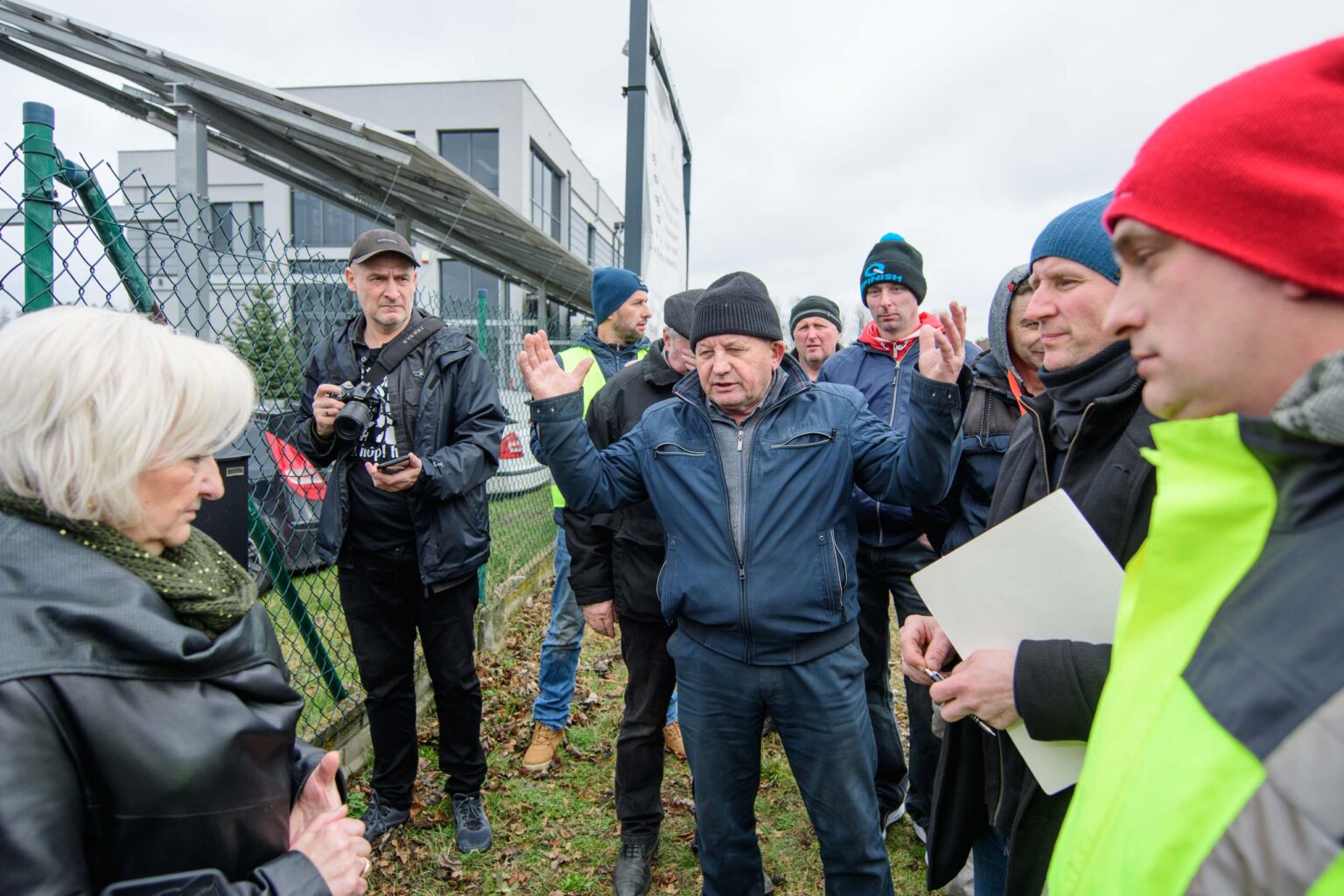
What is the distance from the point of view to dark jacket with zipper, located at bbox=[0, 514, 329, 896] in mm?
953

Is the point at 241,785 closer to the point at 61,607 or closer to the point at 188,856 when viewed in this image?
the point at 188,856

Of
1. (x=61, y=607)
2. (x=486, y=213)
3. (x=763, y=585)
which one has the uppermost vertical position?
(x=486, y=213)

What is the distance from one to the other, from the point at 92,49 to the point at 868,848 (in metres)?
6.16

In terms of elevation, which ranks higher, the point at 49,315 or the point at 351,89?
the point at 351,89

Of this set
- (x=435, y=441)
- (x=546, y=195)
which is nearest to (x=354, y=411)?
(x=435, y=441)

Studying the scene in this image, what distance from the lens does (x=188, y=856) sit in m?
1.12

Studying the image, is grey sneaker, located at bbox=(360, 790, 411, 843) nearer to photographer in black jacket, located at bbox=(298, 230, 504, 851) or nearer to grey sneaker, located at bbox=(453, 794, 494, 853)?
photographer in black jacket, located at bbox=(298, 230, 504, 851)

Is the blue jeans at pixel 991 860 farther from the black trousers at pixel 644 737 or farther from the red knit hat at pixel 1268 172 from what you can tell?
the red knit hat at pixel 1268 172

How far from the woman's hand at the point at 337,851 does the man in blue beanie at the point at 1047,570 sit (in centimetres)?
112

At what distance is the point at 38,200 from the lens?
201 centimetres

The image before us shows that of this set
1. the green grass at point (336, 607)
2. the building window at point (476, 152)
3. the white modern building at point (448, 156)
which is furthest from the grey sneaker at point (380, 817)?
the building window at point (476, 152)

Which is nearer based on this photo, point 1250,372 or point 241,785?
point 1250,372

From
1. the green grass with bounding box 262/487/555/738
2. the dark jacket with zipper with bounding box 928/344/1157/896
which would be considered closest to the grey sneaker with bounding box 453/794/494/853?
the green grass with bounding box 262/487/555/738

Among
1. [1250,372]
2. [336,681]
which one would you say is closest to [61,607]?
[1250,372]
